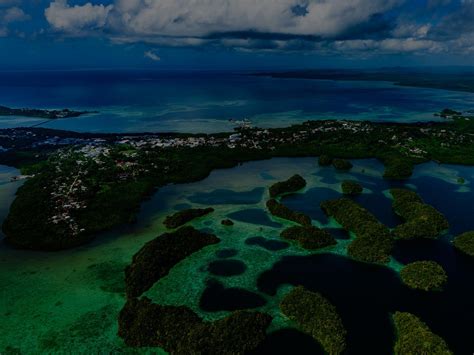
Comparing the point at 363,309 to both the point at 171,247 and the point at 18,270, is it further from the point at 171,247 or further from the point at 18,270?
the point at 18,270

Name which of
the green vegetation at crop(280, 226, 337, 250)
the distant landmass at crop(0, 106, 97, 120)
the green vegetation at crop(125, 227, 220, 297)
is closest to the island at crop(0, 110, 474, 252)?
the green vegetation at crop(280, 226, 337, 250)

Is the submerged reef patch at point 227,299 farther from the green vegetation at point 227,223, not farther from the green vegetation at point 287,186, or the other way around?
the green vegetation at point 287,186

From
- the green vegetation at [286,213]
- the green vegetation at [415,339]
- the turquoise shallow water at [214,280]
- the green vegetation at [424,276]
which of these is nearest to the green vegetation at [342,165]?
the turquoise shallow water at [214,280]

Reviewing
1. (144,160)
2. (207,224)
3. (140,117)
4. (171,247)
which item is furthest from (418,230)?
(140,117)

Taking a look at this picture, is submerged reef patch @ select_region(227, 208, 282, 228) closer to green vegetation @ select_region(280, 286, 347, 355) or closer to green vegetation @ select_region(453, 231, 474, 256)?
green vegetation @ select_region(280, 286, 347, 355)

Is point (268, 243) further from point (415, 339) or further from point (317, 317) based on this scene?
point (415, 339)

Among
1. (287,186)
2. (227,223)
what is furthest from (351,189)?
(227,223)

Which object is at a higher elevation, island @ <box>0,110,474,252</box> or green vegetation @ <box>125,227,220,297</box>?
green vegetation @ <box>125,227,220,297</box>
